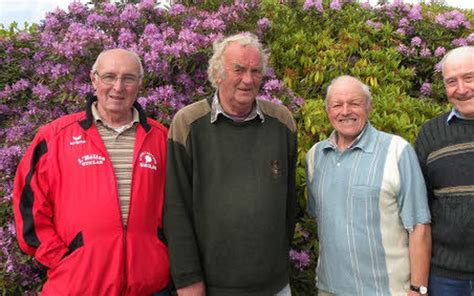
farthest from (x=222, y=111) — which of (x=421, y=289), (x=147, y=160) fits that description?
(x=421, y=289)

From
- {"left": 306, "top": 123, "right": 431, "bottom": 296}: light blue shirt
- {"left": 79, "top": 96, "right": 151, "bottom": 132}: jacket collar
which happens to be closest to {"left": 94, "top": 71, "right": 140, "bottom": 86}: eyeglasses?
{"left": 79, "top": 96, "right": 151, "bottom": 132}: jacket collar

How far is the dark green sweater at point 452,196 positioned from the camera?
8.54 ft

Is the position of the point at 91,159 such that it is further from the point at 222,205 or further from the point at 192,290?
the point at 192,290

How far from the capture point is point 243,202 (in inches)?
102

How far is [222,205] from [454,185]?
4.14ft

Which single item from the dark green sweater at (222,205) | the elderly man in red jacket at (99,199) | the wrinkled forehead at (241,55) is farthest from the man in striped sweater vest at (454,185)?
the elderly man in red jacket at (99,199)

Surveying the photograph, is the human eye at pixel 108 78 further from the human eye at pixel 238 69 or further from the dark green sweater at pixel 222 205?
the human eye at pixel 238 69

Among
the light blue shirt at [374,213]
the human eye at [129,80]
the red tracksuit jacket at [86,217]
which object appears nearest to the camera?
the red tracksuit jacket at [86,217]

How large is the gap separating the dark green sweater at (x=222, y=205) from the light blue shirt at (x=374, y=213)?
1.15 ft

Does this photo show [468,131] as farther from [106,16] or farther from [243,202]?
[106,16]

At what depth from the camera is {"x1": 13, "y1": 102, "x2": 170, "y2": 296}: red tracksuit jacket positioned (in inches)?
98.0

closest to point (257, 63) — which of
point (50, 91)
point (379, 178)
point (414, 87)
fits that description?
point (379, 178)

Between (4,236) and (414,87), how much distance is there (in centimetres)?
485

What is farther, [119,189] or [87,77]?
[87,77]
